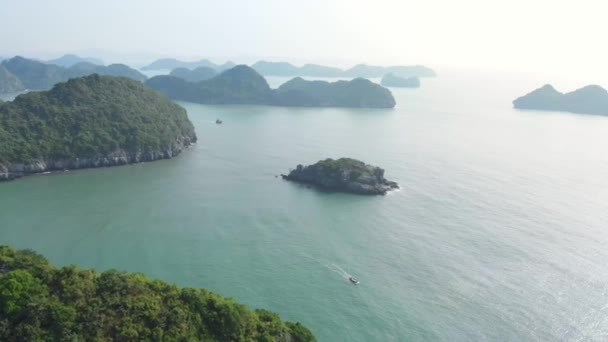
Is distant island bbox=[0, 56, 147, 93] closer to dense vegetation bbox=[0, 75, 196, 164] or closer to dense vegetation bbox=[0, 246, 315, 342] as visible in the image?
dense vegetation bbox=[0, 75, 196, 164]

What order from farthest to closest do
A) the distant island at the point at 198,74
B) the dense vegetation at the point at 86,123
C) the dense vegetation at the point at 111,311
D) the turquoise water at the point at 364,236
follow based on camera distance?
the distant island at the point at 198,74 → the dense vegetation at the point at 86,123 → the turquoise water at the point at 364,236 → the dense vegetation at the point at 111,311

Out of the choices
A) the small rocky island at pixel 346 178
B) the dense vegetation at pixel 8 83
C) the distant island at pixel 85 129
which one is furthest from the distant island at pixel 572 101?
the dense vegetation at pixel 8 83

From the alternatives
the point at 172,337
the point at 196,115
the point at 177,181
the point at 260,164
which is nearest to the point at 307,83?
the point at 196,115

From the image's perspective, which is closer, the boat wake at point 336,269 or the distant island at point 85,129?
the boat wake at point 336,269

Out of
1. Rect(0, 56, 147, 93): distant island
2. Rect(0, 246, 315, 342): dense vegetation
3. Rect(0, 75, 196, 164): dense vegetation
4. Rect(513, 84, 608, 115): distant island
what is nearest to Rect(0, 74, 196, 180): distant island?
Rect(0, 75, 196, 164): dense vegetation

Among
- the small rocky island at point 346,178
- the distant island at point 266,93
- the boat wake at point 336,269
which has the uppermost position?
the distant island at point 266,93

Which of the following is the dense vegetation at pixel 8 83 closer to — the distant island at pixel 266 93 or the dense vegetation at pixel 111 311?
the distant island at pixel 266 93

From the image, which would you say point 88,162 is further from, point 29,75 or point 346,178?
point 29,75
